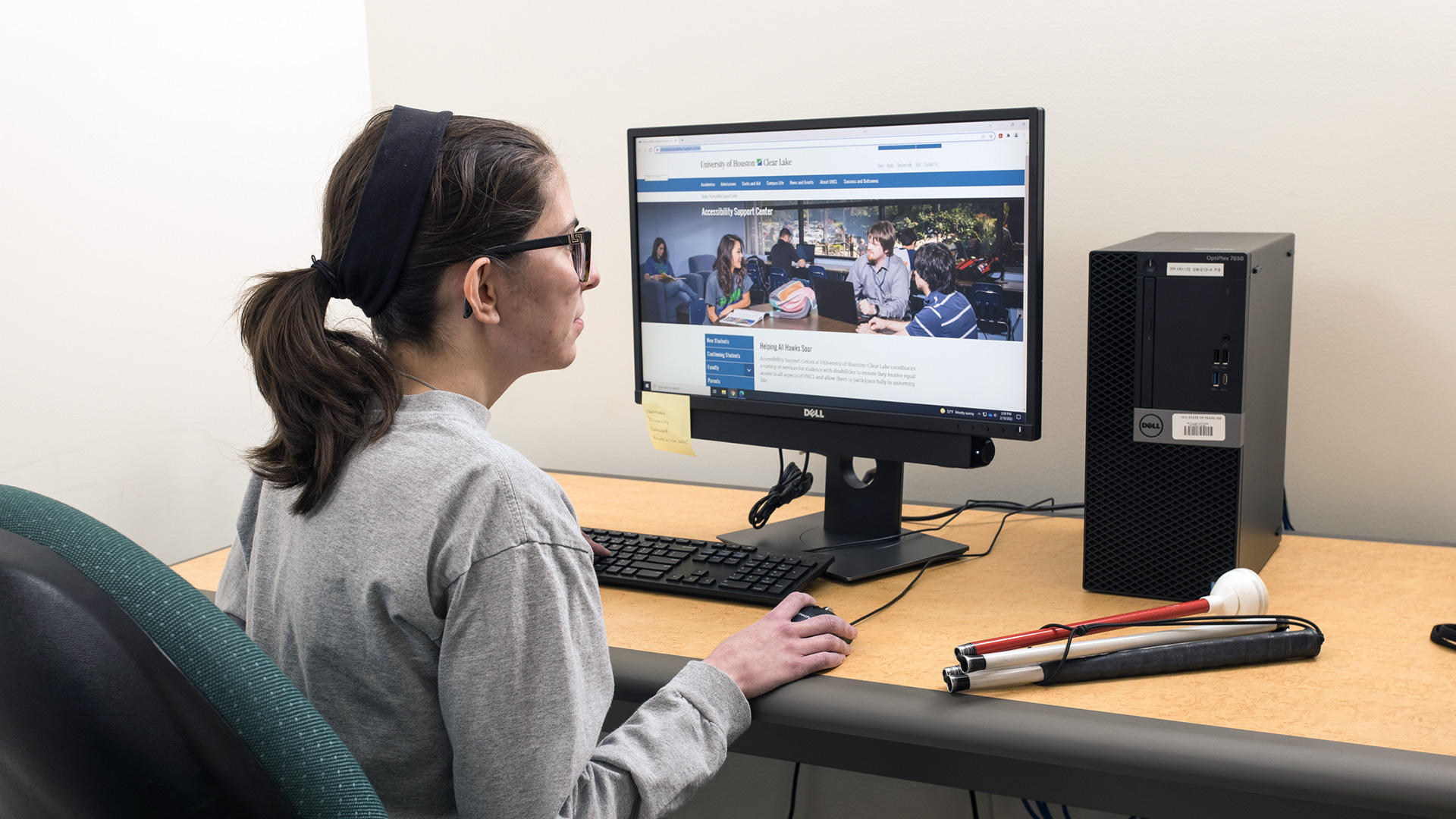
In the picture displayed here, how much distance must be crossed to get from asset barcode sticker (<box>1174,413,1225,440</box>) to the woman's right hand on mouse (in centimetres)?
38

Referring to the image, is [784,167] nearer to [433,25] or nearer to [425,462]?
[425,462]

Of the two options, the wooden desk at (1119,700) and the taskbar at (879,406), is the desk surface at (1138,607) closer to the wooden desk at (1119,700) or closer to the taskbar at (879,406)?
the wooden desk at (1119,700)

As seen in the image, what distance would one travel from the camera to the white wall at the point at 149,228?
1.33 m

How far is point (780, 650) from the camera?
921 mm

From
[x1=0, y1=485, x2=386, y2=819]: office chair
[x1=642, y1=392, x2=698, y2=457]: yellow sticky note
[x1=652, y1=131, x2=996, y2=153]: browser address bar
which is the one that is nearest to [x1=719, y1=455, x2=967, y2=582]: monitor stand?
[x1=642, y1=392, x2=698, y2=457]: yellow sticky note

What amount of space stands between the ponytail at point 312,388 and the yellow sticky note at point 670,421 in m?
0.56

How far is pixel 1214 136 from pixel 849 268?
19.8 inches

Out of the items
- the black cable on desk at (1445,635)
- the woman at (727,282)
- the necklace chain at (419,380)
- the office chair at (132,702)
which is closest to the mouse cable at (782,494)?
the woman at (727,282)

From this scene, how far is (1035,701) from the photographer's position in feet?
2.80

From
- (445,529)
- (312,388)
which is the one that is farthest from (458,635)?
(312,388)

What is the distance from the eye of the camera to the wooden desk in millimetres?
758

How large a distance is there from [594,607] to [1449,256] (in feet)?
3.61

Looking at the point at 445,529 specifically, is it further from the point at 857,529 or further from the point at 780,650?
the point at 857,529

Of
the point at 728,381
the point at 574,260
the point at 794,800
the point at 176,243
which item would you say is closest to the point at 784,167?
the point at 728,381
